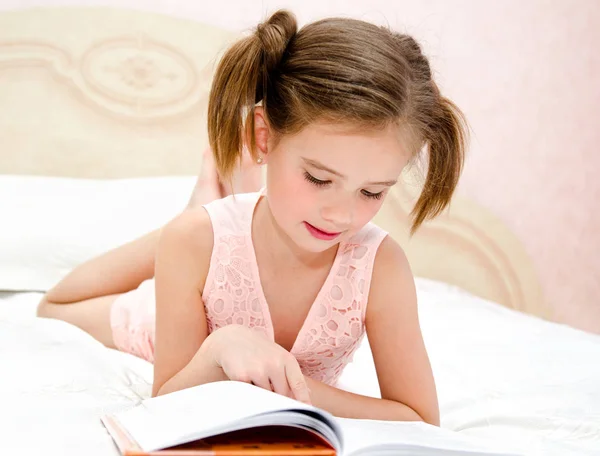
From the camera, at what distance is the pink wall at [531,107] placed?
8.00 feet

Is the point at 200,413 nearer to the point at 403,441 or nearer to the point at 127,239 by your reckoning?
the point at 403,441

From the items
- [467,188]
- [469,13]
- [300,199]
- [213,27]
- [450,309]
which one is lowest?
[450,309]

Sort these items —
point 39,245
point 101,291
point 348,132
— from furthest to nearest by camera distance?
point 39,245
point 101,291
point 348,132

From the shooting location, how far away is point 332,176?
921mm

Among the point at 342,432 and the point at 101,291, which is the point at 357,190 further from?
the point at 101,291

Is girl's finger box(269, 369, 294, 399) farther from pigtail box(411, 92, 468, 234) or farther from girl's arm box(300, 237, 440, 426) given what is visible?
pigtail box(411, 92, 468, 234)

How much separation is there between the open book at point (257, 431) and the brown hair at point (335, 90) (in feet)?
1.25

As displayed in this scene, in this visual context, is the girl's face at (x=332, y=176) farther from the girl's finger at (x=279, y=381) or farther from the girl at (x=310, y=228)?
the girl's finger at (x=279, y=381)

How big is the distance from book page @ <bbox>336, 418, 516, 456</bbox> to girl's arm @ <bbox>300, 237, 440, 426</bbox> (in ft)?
0.67

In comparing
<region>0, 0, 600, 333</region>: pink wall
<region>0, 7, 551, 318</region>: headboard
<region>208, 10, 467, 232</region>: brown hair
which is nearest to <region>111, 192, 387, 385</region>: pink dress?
<region>208, 10, 467, 232</region>: brown hair

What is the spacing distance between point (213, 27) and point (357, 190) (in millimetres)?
1611

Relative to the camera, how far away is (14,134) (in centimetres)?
225

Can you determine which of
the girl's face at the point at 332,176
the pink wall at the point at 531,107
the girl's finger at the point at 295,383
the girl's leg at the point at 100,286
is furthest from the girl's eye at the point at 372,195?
the pink wall at the point at 531,107

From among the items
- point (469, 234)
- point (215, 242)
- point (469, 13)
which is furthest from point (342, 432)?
point (469, 13)
